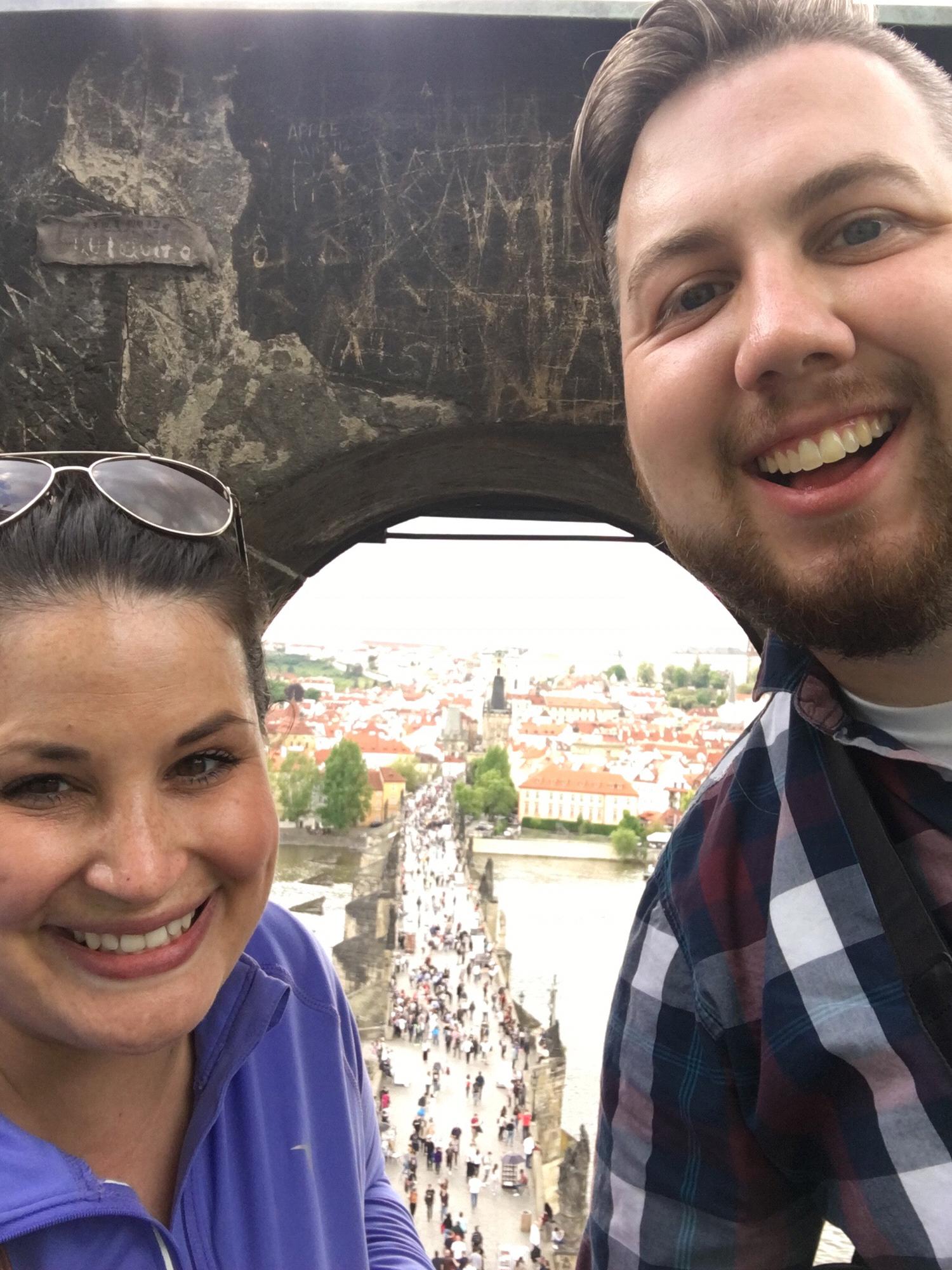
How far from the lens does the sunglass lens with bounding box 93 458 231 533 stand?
1157mm

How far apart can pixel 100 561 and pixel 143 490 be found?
0.13 meters

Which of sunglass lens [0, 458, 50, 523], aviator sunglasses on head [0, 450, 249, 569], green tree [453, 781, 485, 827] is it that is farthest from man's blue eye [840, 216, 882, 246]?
green tree [453, 781, 485, 827]

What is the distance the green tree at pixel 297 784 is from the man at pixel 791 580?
60.3 ft

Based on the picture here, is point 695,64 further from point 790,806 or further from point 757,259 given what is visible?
point 790,806

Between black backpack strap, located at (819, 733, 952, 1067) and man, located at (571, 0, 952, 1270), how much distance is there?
1 centimetres

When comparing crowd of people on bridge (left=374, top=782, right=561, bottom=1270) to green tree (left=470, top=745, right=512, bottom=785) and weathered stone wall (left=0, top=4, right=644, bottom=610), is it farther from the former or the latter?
weathered stone wall (left=0, top=4, right=644, bottom=610)

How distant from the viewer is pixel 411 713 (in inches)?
1309

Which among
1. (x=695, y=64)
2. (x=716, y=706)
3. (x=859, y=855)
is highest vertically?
Answer: (x=716, y=706)

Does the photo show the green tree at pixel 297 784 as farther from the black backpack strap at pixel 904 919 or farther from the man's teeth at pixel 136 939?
the black backpack strap at pixel 904 919

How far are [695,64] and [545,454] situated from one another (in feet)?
3.87

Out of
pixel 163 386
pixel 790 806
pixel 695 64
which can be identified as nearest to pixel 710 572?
pixel 790 806

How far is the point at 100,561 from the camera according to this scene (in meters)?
1.08

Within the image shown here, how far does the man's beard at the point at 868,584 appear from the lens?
40.5 inches

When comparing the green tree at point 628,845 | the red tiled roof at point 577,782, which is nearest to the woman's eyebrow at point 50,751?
the green tree at point 628,845
